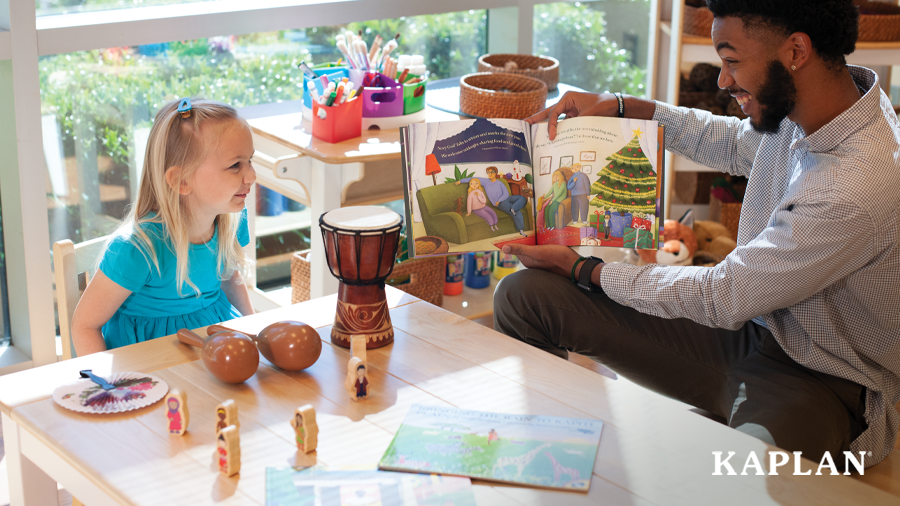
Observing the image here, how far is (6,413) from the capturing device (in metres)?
1.09

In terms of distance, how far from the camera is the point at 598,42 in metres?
3.37

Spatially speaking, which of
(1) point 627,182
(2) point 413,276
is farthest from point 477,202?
(2) point 413,276

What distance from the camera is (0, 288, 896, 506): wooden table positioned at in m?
0.95

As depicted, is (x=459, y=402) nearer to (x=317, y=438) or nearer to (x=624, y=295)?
(x=317, y=438)

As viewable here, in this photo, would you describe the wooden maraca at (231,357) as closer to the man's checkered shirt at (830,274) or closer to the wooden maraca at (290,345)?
the wooden maraca at (290,345)

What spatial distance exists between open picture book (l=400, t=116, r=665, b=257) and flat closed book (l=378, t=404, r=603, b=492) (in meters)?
0.47

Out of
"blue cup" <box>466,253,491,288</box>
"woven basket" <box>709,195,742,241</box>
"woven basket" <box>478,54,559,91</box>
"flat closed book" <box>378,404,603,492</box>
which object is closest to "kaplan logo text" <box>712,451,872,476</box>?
"flat closed book" <box>378,404,603,492</box>

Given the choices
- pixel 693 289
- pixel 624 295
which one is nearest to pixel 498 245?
pixel 624 295

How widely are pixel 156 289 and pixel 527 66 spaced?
1.39 m

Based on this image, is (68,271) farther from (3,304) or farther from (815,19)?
(815,19)

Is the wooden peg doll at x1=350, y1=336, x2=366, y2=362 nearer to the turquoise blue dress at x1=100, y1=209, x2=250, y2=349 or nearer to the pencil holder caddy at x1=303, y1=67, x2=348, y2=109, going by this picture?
the turquoise blue dress at x1=100, y1=209, x2=250, y2=349

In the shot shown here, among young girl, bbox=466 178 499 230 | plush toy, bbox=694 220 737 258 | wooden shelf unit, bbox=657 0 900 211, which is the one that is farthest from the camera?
plush toy, bbox=694 220 737 258

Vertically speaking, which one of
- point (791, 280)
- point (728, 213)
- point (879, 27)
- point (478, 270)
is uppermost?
point (879, 27)

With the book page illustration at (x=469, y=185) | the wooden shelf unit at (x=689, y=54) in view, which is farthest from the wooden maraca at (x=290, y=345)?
the wooden shelf unit at (x=689, y=54)
